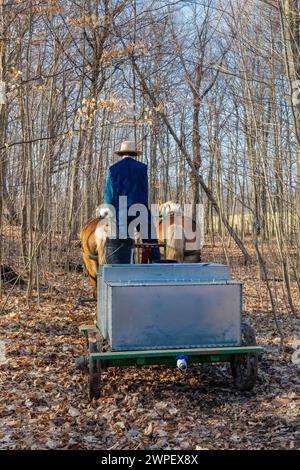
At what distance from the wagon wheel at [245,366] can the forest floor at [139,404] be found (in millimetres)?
115

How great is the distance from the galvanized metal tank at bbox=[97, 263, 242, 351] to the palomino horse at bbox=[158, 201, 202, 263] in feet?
13.4

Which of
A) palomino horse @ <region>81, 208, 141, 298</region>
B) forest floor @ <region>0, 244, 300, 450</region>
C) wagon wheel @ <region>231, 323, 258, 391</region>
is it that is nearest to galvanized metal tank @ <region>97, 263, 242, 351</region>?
wagon wheel @ <region>231, 323, 258, 391</region>

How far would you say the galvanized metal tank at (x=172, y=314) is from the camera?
14.6 feet

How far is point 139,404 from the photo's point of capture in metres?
4.68

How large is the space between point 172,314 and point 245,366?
99 centimetres

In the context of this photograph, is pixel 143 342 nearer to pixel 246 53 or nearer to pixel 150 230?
pixel 150 230

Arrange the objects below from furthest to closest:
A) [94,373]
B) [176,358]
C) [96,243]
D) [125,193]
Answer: [96,243] < [125,193] < [94,373] < [176,358]

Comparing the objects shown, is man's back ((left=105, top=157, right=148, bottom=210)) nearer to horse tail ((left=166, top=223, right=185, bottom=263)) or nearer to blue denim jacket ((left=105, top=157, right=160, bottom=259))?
blue denim jacket ((left=105, top=157, right=160, bottom=259))

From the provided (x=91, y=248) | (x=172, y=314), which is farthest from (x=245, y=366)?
(x=91, y=248)

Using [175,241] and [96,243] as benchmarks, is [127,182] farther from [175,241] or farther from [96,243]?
[175,241]

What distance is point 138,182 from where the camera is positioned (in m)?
6.75

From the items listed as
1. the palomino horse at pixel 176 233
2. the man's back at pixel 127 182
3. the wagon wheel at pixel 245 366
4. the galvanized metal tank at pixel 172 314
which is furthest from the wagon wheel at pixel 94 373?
the palomino horse at pixel 176 233

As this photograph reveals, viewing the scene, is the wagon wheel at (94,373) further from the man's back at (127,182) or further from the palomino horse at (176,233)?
the palomino horse at (176,233)

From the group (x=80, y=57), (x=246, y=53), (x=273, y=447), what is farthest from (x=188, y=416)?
(x=80, y=57)
